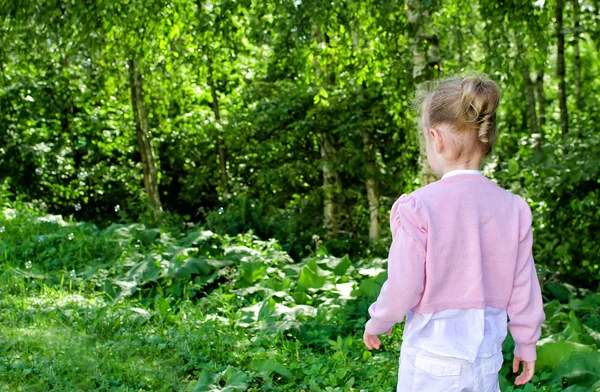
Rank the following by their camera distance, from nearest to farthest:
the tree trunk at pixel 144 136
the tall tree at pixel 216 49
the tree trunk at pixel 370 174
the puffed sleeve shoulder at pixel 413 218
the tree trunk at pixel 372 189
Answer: the puffed sleeve shoulder at pixel 413 218
the tall tree at pixel 216 49
the tree trunk at pixel 370 174
the tree trunk at pixel 372 189
the tree trunk at pixel 144 136

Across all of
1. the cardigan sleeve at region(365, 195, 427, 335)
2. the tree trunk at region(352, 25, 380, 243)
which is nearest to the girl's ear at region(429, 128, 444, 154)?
the cardigan sleeve at region(365, 195, 427, 335)

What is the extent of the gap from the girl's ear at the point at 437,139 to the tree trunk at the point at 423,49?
158 inches

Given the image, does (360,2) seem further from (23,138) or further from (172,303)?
(23,138)

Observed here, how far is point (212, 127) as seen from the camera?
10.8m

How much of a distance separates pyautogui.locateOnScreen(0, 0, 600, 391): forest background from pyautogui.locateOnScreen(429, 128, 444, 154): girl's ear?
0.23 meters

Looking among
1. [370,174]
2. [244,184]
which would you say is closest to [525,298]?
[370,174]

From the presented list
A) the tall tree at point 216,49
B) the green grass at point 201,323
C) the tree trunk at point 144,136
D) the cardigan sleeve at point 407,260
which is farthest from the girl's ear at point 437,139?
the tree trunk at point 144,136

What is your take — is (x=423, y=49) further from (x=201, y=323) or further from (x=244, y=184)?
(x=244, y=184)

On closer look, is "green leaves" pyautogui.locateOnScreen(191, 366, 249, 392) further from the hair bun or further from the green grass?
the hair bun

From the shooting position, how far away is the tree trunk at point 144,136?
395 inches

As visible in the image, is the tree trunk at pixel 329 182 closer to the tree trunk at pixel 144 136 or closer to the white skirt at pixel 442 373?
the tree trunk at pixel 144 136

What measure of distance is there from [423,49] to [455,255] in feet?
14.7

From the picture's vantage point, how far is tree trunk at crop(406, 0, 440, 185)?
6.27 metres

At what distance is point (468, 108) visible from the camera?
2.14 meters
